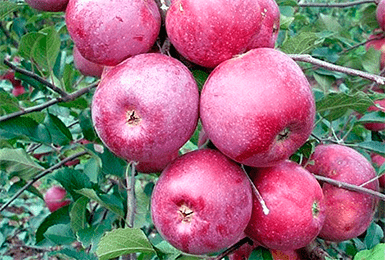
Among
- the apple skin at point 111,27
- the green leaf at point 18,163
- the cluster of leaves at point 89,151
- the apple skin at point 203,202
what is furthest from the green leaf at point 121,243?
the green leaf at point 18,163

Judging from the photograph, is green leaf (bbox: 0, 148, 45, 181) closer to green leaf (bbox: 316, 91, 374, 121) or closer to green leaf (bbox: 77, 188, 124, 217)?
green leaf (bbox: 77, 188, 124, 217)

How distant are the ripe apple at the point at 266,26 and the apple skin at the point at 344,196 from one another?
1.03 ft

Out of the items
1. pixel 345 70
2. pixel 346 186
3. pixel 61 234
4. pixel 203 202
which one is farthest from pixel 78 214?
pixel 345 70

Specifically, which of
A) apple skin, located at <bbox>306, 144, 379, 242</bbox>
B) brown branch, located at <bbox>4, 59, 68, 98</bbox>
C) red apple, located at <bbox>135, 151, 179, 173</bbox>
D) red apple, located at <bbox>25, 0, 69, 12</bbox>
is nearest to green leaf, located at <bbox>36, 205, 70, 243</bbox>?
brown branch, located at <bbox>4, 59, 68, 98</bbox>

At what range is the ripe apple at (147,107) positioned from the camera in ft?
2.37

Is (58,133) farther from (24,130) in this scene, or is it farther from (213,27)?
(213,27)

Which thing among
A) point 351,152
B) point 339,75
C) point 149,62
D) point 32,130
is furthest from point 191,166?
point 339,75

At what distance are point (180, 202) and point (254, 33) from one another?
0.31 meters

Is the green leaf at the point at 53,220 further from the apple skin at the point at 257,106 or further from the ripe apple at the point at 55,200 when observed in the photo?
the apple skin at the point at 257,106

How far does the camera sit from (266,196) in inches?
32.5

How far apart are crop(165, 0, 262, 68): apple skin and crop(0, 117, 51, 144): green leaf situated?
656 mm

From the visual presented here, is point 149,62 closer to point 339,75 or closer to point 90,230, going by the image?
point 90,230

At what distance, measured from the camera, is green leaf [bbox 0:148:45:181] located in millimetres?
1159

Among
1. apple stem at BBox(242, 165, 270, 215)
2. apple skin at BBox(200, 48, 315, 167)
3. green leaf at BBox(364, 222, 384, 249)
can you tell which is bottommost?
green leaf at BBox(364, 222, 384, 249)
